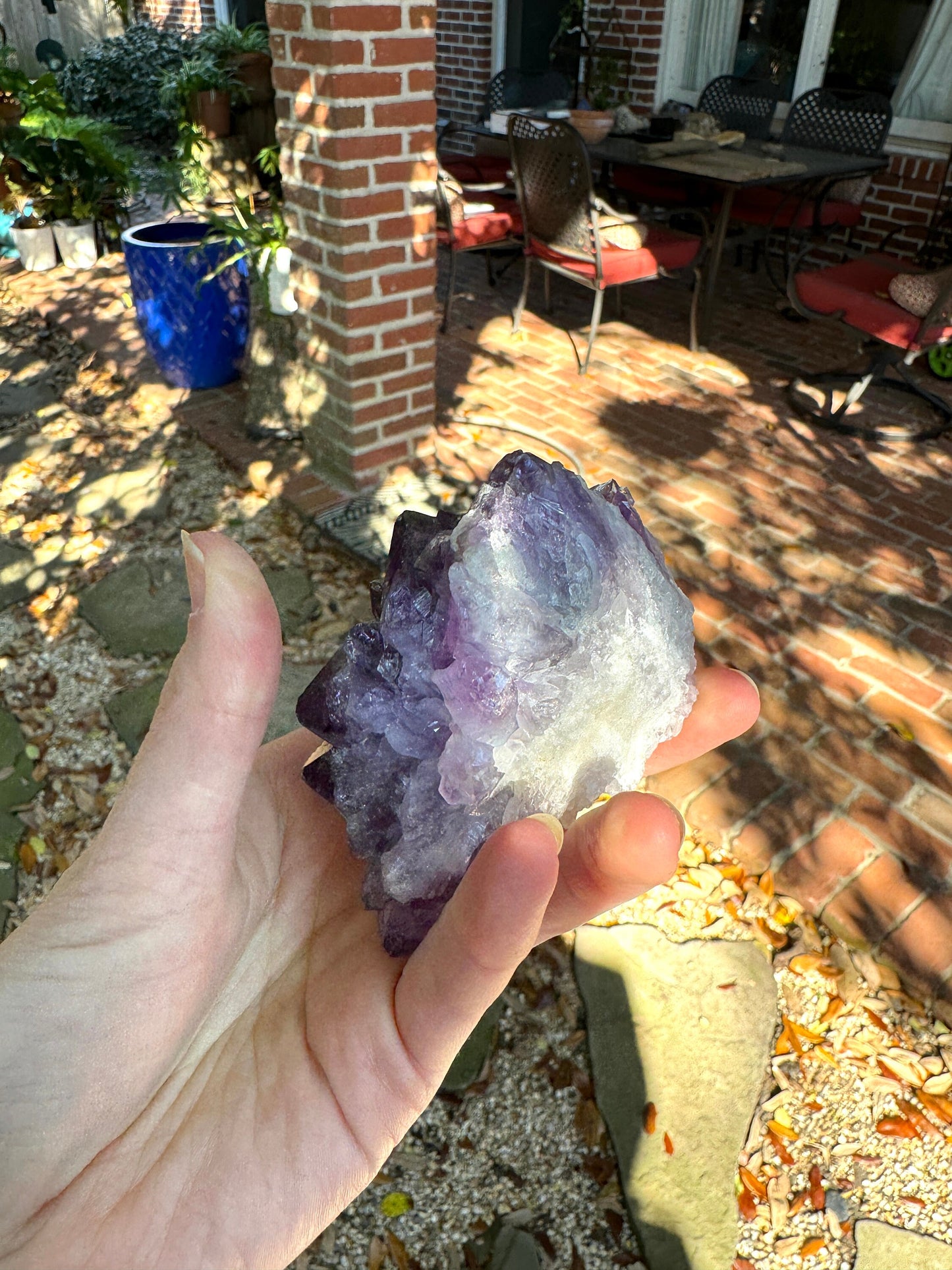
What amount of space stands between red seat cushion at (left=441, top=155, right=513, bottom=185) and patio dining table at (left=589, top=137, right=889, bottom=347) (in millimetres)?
1138

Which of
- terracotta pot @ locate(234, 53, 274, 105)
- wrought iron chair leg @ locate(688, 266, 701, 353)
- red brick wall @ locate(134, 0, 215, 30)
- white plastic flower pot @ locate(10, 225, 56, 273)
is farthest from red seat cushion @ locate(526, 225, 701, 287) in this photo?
red brick wall @ locate(134, 0, 215, 30)

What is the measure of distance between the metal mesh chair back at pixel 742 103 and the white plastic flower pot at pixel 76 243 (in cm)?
500

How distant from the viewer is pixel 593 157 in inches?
240

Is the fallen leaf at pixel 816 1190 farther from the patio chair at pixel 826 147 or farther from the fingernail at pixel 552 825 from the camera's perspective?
the patio chair at pixel 826 147

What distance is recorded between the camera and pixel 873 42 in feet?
22.3

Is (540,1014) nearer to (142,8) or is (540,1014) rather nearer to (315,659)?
(315,659)

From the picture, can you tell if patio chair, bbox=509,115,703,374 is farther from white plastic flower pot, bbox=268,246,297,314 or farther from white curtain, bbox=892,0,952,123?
white curtain, bbox=892,0,952,123

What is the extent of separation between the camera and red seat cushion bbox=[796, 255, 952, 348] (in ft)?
14.3

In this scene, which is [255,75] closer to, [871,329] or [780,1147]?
[871,329]

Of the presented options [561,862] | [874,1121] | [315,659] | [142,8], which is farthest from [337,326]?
[142,8]

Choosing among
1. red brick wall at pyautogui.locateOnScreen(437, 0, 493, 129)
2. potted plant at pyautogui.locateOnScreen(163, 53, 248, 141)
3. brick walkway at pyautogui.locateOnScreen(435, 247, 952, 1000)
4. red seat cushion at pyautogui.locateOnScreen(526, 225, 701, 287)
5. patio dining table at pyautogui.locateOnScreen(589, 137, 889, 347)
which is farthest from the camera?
red brick wall at pyautogui.locateOnScreen(437, 0, 493, 129)

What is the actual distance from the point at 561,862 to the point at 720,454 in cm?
349

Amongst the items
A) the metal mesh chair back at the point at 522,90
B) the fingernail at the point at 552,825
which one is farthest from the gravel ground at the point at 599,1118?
the metal mesh chair back at the point at 522,90

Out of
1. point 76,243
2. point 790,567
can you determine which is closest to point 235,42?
point 76,243
